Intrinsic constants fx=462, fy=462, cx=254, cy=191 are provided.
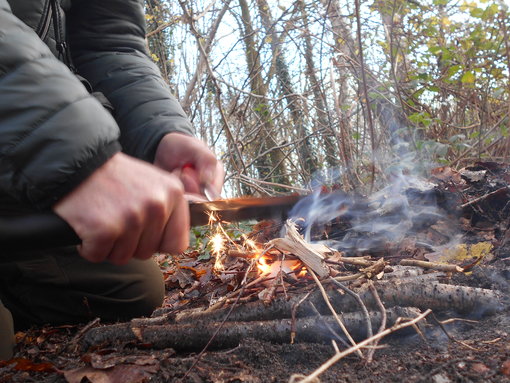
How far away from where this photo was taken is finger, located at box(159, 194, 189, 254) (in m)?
1.33

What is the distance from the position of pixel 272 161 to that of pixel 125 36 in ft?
24.9

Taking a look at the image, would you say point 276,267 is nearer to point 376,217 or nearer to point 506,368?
point 506,368

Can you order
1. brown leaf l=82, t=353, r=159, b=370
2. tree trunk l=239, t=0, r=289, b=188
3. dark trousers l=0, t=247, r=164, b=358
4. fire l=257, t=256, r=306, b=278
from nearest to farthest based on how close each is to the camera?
brown leaf l=82, t=353, r=159, b=370
fire l=257, t=256, r=306, b=278
dark trousers l=0, t=247, r=164, b=358
tree trunk l=239, t=0, r=289, b=188

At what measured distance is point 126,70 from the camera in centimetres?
262

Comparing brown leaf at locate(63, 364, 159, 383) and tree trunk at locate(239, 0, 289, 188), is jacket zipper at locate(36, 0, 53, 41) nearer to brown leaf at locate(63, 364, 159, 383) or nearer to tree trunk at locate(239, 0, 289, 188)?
brown leaf at locate(63, 364, 159, 383)

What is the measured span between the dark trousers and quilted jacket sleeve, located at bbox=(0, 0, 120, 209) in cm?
137

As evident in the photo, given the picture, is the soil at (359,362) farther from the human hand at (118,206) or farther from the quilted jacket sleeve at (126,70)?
the quilted jacket sleeve at (126,70)

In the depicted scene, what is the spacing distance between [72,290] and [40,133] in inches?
66.0

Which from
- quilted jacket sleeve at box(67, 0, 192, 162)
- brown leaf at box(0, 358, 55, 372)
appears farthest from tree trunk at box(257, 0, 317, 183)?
brown leaf at box(0, 358, 55, 372)

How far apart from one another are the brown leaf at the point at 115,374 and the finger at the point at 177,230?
1.44 feet

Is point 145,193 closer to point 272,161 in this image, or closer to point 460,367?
point 460,367

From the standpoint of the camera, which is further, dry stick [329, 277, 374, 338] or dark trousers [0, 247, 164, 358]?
dark trousers [0, 247, 164, 358]

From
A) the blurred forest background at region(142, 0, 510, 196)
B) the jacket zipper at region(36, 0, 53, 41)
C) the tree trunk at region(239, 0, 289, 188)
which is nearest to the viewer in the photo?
the jacket zipper at region(36, 0, 53, 41)

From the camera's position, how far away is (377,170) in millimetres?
5664
